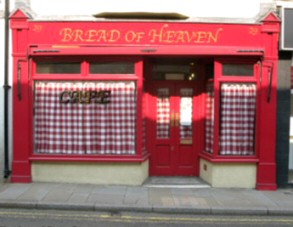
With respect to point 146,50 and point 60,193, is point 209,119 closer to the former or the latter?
point 146,50

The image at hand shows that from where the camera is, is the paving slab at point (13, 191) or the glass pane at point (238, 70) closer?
the paving slab at point (13, 191)

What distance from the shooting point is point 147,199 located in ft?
27.8

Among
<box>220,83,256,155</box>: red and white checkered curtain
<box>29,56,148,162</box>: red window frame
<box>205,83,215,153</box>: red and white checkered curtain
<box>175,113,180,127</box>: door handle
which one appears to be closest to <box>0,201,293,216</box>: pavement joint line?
<box>29,56,148,162</box>: red window frame

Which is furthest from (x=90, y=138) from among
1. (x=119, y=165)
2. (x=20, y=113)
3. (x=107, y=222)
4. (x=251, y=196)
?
(x=251, y=196)

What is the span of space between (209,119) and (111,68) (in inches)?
103

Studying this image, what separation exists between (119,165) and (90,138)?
3.00 ft

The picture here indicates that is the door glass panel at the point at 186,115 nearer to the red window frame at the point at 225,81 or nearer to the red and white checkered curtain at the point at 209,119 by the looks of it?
the red and white checkered curtain at the point at 209,119

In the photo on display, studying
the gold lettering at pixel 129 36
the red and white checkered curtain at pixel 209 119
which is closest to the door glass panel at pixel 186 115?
the red and white checkered curtain at pixel 209 119

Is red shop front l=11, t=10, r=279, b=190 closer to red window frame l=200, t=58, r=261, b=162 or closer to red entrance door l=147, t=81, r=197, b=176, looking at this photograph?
red window frame l=200, t=58, r=261, b=162

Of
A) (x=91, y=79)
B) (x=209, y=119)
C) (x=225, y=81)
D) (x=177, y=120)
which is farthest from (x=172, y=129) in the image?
(x=91, y=79)

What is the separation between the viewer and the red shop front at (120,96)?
9586mm

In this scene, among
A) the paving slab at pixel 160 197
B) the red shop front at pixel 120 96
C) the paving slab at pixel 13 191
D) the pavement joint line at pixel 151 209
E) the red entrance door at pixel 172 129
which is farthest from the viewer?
the red entrance door at pixel 172 129

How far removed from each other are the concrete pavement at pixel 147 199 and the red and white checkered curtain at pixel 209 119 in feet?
3.61

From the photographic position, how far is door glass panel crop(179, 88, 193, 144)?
35.0 ft
